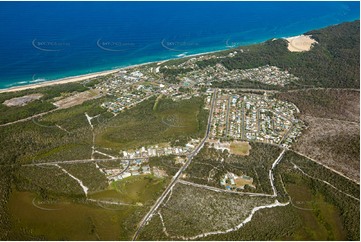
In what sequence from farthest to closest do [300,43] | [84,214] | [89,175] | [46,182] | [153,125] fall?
[300,43], [153,125], [89,175], [46,182], [84,214]

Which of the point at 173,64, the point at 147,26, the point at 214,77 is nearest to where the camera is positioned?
the point at 214,77

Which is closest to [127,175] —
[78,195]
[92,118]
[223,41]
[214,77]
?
[78,195]

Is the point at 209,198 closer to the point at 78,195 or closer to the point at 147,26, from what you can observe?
the point at 78,195

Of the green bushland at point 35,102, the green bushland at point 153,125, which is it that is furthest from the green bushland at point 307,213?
the green bushland at point 35,102

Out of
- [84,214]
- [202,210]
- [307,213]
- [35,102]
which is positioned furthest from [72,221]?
[35,102]

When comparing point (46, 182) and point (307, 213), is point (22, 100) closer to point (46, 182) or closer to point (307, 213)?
point (46, 182)
